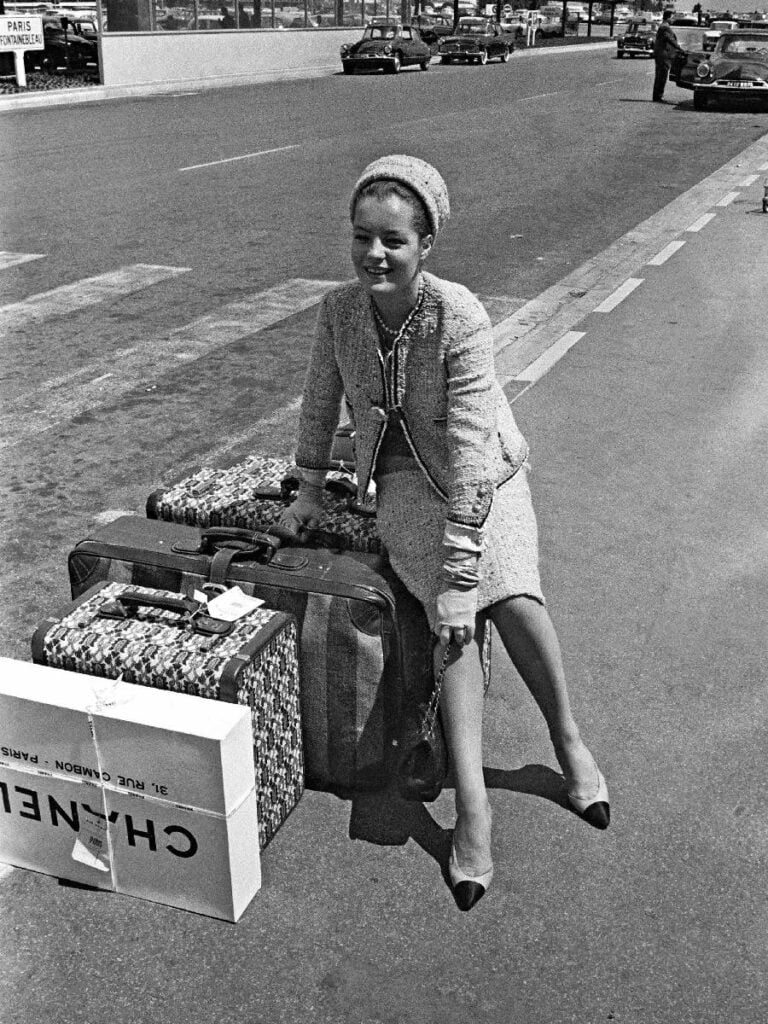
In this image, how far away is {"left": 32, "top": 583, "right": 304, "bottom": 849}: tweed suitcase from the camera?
293cm

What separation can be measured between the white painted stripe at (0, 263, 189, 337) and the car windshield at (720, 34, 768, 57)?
21577mm

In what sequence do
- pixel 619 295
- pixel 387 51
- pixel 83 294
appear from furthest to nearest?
pixel 387 51 < pixel 619 295 < pixel 83 294

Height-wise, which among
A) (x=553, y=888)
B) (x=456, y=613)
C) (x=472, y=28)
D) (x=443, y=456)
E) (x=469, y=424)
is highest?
(x=469, y=424)

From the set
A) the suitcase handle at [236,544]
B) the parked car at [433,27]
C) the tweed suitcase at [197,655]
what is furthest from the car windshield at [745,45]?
the tweed suitcase at [197,655]

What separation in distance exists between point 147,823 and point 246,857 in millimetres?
263

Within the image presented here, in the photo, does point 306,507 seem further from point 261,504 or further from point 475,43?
point 475,43

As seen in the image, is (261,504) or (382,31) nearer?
(261,504)

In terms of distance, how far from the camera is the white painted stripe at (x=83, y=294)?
336 inches

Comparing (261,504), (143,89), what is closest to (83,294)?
(261,504)

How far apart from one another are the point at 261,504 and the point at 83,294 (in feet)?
20.1

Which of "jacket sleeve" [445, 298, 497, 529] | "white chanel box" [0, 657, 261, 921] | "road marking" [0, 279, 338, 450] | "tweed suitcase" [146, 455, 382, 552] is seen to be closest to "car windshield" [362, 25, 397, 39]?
"road marking" [0, 279, 338, 450]

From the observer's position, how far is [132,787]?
112 inches

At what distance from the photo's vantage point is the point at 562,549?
199 inches

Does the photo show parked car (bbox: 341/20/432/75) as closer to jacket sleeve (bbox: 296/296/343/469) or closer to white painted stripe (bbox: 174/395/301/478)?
white painted stripe (bbox: 174/395/301/478)
